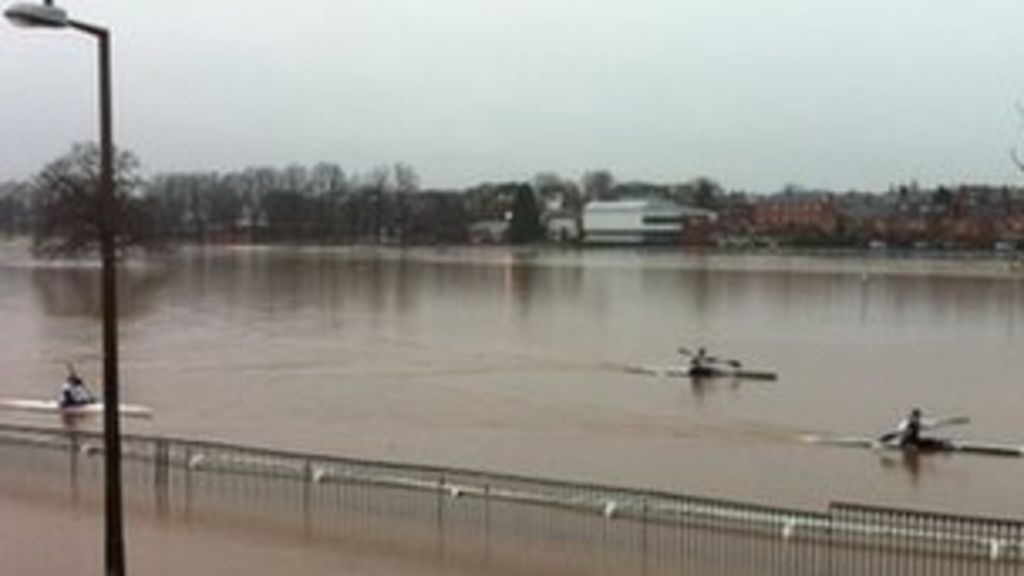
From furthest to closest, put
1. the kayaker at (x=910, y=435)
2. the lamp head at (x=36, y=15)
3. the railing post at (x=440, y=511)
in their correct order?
the kayaker at (x=910, y=435) < the railing post at (x=440, y=511) < the lamp head at (x=36, y=15)

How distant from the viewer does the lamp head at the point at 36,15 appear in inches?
454

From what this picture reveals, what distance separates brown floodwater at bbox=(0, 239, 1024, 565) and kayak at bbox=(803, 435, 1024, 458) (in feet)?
1.67

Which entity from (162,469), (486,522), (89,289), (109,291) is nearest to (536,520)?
(486,522)

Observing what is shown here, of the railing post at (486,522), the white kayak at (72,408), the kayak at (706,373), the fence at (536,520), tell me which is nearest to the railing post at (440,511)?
the fence at (536,520)

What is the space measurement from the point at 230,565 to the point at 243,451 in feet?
15.5

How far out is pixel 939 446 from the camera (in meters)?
35.4

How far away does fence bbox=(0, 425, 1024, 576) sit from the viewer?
19891mm

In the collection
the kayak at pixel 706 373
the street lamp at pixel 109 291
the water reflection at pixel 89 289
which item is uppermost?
the street lamp at pixel 109 291

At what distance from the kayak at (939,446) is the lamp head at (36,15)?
1052 inches

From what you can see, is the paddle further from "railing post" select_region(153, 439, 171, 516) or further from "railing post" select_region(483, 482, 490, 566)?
"railing post" select_region(153, 439, 171, 516)

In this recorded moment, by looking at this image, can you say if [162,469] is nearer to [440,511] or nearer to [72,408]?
[440,511]

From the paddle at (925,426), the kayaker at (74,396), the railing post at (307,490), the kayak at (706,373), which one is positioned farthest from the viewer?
the kayak at (706,373)

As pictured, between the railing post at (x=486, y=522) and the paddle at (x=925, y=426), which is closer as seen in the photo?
the railing post at (x=486, y=522)

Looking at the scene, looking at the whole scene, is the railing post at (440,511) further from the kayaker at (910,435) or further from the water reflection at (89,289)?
the water reflection at (89,289)
